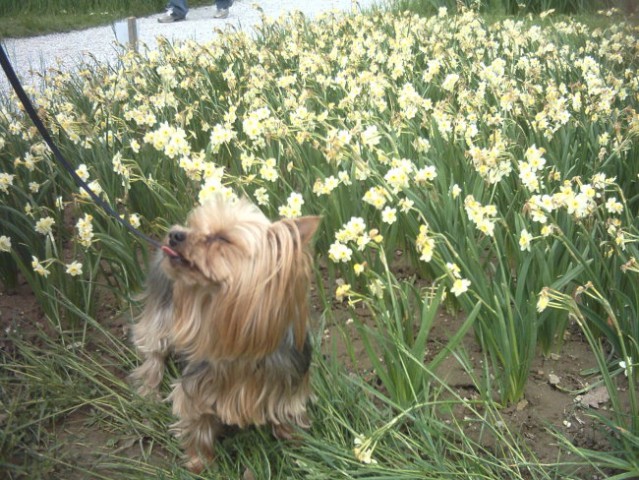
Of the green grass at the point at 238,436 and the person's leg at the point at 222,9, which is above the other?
the person's leg at the point at 222,9

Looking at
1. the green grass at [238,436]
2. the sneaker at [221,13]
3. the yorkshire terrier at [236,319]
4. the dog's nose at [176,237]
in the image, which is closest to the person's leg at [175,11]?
the sneaker at [221,13]

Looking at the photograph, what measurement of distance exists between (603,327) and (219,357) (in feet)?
4.32

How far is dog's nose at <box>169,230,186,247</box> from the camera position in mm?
1955

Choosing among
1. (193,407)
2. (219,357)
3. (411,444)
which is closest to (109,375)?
(193,407)

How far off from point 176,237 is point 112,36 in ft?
26.0

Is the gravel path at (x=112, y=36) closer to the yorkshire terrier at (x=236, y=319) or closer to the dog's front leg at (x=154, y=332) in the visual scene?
the dog's front leg at (x=154, y=332)

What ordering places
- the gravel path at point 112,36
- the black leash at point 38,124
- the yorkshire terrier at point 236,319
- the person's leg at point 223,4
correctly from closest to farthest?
1. the yorkshire terrier at point 236,319
2. the black leash at point 38,124
3. the gravel path at point 112,36
4. the person's leg at point 223,4

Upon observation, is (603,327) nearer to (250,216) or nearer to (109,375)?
(250,216)

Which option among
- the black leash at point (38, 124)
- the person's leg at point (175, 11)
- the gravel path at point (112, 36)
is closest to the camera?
the black leash at point (38, 124)

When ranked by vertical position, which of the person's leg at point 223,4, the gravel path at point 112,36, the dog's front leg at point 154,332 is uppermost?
the person's leg at point 223,4

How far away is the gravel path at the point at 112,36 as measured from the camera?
7.70 meters

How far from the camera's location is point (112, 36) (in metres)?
9.05

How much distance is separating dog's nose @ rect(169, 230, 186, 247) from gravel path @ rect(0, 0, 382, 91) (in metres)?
5.36

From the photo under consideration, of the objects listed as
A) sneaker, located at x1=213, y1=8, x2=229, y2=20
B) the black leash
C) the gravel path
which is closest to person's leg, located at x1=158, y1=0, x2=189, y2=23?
the gravel path
